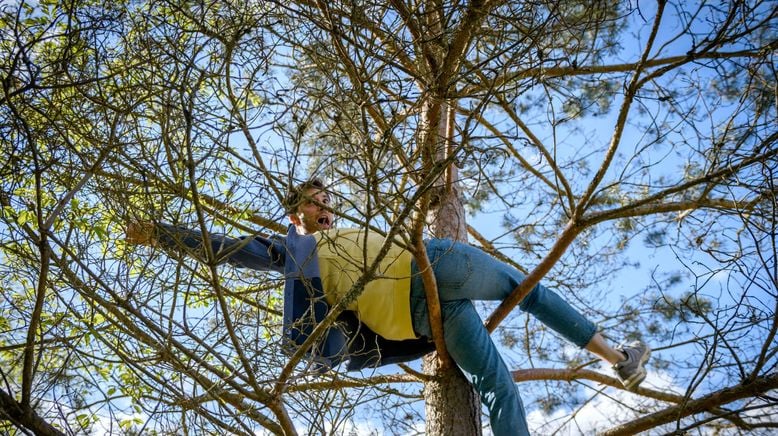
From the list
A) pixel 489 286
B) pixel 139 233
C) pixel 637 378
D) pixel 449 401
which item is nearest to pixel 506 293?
pixel 489 286

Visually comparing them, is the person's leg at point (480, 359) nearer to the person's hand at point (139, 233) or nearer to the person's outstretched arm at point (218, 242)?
the person's outstretched arm at point (218, 242)

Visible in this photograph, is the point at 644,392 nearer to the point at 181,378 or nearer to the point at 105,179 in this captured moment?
the point at 181,378

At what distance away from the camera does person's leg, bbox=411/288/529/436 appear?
2322mm

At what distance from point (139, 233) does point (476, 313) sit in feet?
4.34

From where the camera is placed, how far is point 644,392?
10.8 ft

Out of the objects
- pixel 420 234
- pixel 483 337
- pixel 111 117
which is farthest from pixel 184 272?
pixel 483 337

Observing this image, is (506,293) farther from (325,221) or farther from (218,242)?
(218,242)

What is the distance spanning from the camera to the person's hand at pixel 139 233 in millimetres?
2000

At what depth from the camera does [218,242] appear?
90.8 inches

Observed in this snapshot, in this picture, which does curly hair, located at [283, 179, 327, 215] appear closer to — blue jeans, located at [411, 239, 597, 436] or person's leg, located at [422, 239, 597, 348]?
blue jeans, located at [411, 239, 597, 436]

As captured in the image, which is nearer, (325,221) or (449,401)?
(449,401)

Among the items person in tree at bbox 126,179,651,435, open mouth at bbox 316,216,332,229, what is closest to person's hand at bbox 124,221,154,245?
person in tree at bbox 126,179,651,435

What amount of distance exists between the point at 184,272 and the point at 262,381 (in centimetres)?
52

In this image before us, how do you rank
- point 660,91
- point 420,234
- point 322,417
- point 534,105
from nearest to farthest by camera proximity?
point 322,417
point 420,234
point 660,91
point 534,105
